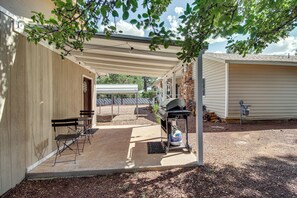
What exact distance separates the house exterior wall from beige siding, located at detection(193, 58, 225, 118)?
729cm

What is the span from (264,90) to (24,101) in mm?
9621

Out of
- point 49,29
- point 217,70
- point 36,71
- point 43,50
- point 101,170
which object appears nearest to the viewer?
point 49,29

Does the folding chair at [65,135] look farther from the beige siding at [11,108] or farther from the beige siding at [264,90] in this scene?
the beige siding at [264,90]

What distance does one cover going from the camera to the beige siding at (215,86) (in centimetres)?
890

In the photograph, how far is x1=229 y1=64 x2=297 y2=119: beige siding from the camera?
8570 millimetres

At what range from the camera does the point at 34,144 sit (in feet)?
11.5

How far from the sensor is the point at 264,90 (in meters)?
8.73

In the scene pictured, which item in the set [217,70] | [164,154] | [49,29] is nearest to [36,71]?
[49,29]

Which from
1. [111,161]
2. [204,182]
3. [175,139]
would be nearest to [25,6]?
[111,161]

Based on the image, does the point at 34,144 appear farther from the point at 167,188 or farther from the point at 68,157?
the point at 167,188

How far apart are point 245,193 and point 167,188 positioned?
1.15m

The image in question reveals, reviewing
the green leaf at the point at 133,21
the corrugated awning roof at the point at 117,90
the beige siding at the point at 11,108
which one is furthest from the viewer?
the corrugated awning roof at the point at 117,90

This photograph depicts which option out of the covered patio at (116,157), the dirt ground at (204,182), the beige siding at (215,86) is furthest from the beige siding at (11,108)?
the beige siding at (215,86)

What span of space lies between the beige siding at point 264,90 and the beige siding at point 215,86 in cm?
44
